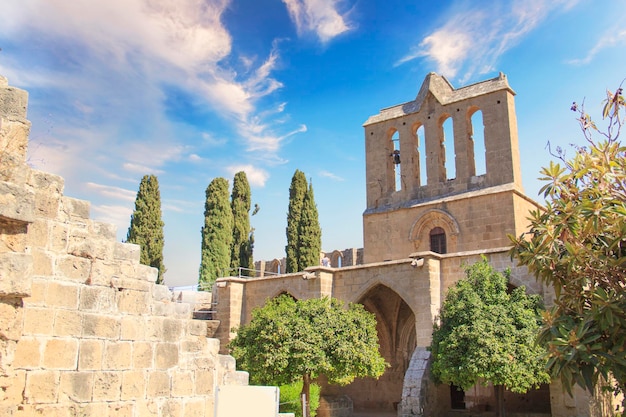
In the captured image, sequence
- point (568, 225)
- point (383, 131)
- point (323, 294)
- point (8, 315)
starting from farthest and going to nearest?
1. point (383, 131)
2. point (323, 294)
3. point (568, 225)
4. point (8, 315)

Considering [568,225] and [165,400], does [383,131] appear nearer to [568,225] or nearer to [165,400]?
[568,225]

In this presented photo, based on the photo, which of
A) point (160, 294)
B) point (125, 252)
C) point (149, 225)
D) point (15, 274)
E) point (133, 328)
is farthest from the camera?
point (149, 225)

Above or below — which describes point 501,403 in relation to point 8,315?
below

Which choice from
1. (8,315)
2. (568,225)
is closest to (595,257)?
(568,225)

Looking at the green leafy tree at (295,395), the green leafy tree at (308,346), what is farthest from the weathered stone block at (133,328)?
the green leafy tree at (295,395)

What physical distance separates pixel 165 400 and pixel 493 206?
48.1 feet

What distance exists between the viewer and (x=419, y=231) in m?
20.5

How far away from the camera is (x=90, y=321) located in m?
5.91

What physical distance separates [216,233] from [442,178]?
34.9 ft

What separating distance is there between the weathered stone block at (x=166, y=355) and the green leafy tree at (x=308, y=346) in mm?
7955

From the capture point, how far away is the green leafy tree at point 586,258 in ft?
21.3

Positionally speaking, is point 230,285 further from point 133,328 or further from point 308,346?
point 133,328

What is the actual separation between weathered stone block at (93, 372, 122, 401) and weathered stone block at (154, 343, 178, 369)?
0.53m

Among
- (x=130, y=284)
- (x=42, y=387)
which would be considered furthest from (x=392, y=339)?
(x=42, y=387)
